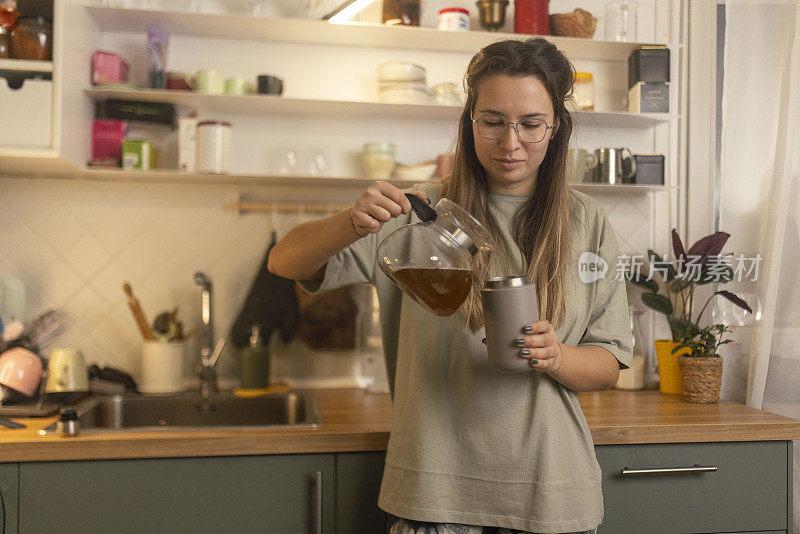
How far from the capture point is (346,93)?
6.68 ft

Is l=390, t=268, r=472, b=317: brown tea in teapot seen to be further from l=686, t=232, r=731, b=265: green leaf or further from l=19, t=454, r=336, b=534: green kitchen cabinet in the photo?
l=686, t=232, r=731, b=265: green leaf

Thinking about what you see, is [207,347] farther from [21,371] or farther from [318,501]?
[318,501]

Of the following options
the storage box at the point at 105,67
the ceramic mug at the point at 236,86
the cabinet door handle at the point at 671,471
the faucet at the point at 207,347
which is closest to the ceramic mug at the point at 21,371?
the faucet at the point at 207,347

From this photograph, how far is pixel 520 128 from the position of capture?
1030mm

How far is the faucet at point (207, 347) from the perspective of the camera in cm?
187

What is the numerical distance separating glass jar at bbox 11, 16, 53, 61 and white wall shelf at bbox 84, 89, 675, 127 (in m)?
0.15

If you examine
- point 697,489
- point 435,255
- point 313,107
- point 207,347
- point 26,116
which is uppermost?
point 313,107

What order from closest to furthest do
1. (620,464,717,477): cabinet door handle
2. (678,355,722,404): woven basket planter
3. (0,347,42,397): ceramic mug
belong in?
1. (620,464,717,477): cabinet door handle
2. (0,347,42,397): ceramic mug
3. (678,355,722,404): woven basket planter

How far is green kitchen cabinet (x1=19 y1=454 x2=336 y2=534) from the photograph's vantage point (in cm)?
132

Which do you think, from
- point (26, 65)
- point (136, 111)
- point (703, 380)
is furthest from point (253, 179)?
point (703, 380)

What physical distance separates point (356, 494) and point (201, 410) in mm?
621

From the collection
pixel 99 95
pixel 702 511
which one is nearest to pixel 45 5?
pixel 99 95

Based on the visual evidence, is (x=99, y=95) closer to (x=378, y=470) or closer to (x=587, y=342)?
(x=378, y=470)

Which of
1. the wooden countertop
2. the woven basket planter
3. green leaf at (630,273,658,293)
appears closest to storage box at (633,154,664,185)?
green leaf at (630,273,658,293)
